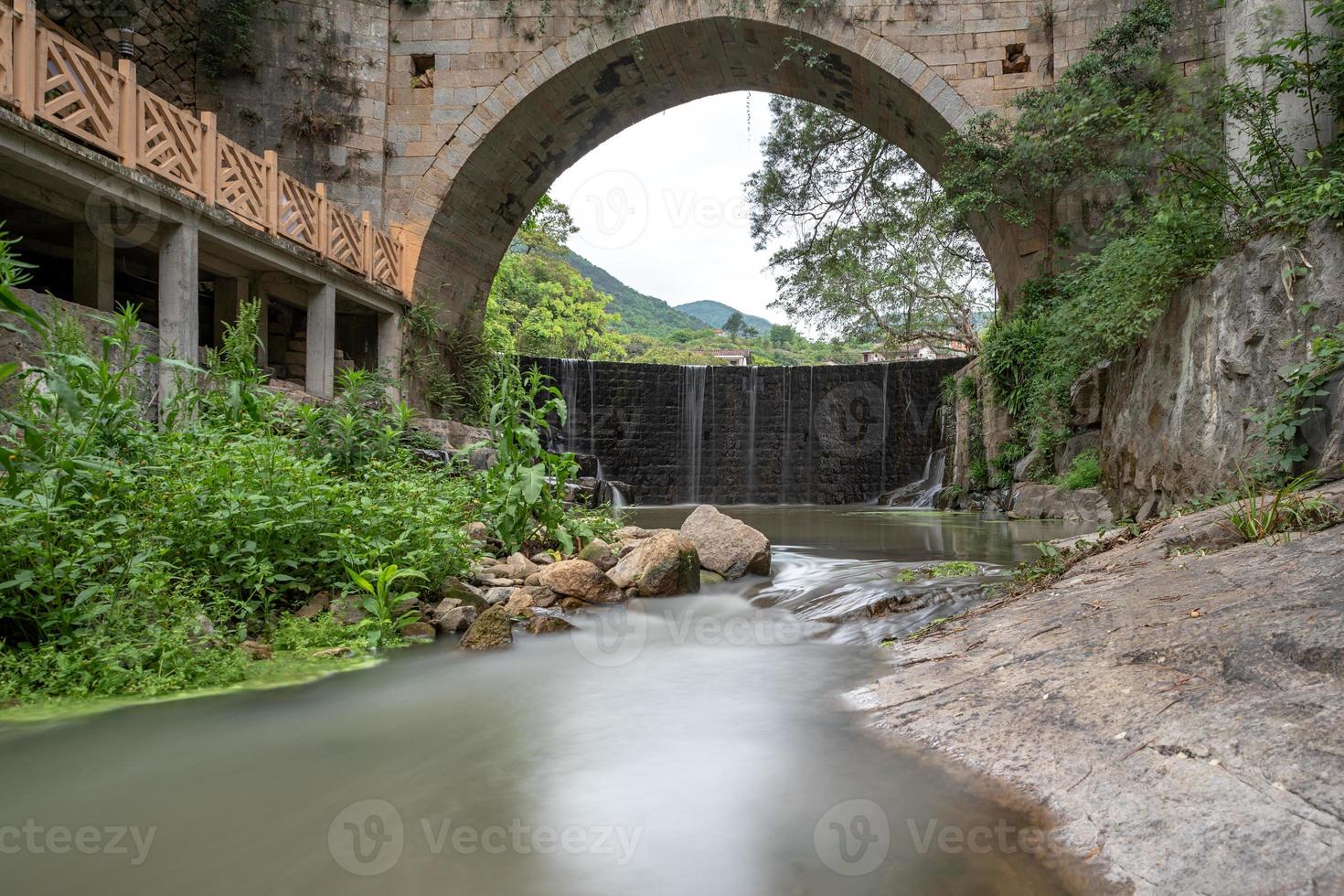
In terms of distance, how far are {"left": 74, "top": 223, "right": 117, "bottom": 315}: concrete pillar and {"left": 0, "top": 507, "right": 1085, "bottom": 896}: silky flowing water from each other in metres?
8.21

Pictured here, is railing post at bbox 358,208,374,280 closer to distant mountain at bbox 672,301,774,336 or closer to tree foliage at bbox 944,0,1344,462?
tree foliage at bbox 944,0,1344,462

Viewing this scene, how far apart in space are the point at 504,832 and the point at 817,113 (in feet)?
50.7

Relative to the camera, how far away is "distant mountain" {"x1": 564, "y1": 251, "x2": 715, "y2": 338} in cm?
6912

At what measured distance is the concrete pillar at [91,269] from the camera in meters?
8.80

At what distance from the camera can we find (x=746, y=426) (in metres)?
15.6

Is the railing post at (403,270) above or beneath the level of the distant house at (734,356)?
beneath

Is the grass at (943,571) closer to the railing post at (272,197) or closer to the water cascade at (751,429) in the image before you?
the railing post at (272,197)

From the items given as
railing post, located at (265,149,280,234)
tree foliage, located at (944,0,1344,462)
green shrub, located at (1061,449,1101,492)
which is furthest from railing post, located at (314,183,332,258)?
green shrub, located at (1061,449,1101,492)

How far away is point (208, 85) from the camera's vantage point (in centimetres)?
1157

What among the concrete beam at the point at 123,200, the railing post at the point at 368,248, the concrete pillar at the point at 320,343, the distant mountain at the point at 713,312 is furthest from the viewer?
the distant mountain at the point at 713,312

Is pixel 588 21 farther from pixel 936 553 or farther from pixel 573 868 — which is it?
pixel 573 868

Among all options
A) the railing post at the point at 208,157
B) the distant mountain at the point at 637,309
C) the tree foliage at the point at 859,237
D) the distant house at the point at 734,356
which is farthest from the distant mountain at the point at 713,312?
the railing post at the point at 208,157

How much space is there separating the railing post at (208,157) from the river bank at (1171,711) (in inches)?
300

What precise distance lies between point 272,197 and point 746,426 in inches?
378
